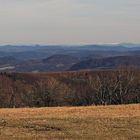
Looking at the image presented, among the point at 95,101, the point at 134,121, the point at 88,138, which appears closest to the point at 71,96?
the point at 95,101

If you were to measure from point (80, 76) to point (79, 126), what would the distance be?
157 metres

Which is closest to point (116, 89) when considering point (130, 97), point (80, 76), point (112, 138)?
point (130, 97)

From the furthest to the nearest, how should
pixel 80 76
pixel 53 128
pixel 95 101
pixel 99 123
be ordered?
pixel 80 76 → pixel 95 101 → pixel 99 123 → pixel 53 128

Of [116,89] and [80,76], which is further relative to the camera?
[80,76]

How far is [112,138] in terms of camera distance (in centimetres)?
2094

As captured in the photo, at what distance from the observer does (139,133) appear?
73.8ft

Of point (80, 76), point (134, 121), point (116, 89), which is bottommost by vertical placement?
point (80, 76)

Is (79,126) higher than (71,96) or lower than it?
higher

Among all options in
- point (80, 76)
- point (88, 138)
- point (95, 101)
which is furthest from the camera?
point (80, 76)

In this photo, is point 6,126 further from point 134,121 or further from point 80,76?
point 80,76

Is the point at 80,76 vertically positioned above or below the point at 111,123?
below

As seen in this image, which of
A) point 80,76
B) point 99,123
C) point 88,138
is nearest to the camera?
point 88,138

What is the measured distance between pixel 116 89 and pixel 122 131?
63.9m

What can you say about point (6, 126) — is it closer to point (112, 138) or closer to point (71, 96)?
point (112, 138)
